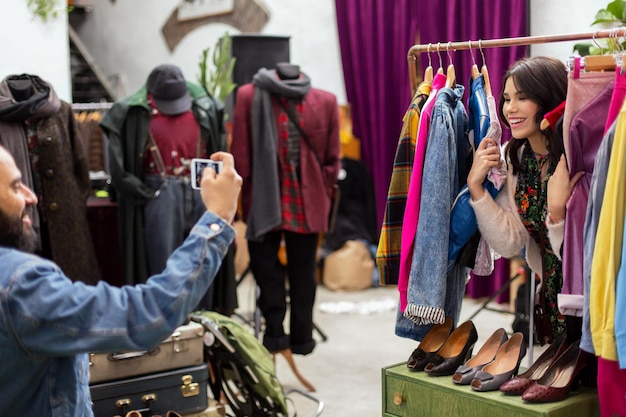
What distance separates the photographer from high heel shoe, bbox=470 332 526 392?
2326mm

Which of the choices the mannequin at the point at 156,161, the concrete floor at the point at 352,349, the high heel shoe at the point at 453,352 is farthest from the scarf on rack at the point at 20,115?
the high heel shoe at the point at 453,352

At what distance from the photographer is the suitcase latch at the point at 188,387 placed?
3229mm

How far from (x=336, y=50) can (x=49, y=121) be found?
12.5 feet

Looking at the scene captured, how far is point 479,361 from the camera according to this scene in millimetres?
2479

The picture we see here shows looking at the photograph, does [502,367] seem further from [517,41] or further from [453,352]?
[517,41]

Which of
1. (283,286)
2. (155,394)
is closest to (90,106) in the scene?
(283,286)

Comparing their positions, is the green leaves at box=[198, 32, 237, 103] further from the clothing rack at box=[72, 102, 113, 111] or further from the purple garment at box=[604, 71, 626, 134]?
the purple garment at box=[604, 71, 626, 134]

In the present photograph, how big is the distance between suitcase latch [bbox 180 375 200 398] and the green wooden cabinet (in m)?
0.95

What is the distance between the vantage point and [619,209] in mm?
2035

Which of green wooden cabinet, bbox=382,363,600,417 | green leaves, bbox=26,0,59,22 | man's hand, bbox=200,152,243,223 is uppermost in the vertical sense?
green leaves, bbox=26,0,59,22

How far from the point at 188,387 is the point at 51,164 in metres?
1.35

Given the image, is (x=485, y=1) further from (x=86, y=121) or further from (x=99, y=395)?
(x=99, y=395)

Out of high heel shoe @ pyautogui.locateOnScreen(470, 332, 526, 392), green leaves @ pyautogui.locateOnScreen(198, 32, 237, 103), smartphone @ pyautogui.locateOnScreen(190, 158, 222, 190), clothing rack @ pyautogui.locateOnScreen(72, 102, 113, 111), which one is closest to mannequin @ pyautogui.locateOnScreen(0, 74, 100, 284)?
green leaves @ pyautogui.locateOnScreen(198, 32, 237, 103)

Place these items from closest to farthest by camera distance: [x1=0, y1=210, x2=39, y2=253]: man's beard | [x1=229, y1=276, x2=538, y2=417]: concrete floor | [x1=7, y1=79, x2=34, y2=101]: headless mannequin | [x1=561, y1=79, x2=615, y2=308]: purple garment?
[x1=0, y1=210, x2=39, y2=253]: man's beard
[x1=561, y1=79, x2=615, y2=308]: purple garment
[x1=7, y1=79, x2=34, y2=101]: headless mannequin
[x1=229, y1=276, x2=538, y2=417]: concrete floor
